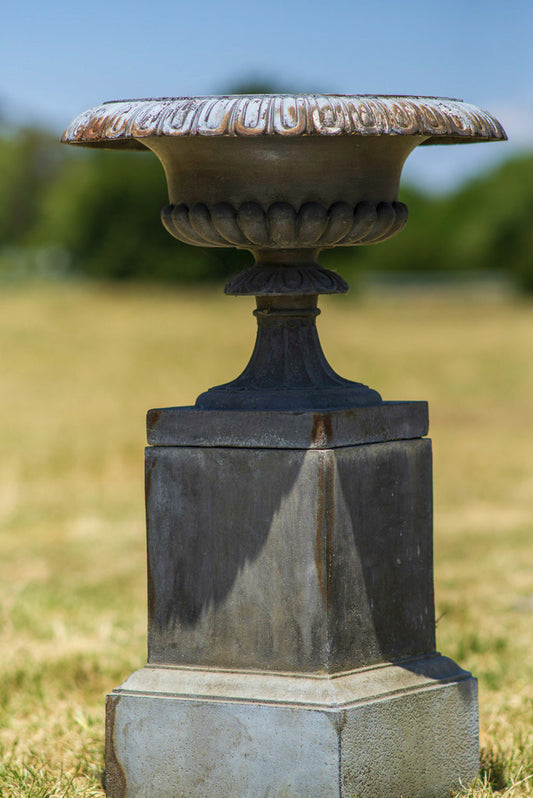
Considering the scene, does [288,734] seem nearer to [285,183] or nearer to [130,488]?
[285,183]

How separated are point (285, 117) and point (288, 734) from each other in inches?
71.8

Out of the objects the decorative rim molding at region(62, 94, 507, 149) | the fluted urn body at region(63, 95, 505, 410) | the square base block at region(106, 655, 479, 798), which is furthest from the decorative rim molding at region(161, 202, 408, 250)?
the square base block at region(106, 655, 479, 798)

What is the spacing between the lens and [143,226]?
143 feet

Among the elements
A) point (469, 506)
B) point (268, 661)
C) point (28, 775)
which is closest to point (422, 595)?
point (268, 661)

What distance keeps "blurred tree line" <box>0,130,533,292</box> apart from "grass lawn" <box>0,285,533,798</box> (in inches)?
92.3

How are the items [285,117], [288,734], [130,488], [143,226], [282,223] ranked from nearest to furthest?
[285,117] → [288,734] → [282,223] → [130,488] → [143,226]

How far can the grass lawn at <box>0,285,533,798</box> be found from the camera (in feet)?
16.3

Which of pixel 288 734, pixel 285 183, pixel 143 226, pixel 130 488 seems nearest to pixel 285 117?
pixel 285 183

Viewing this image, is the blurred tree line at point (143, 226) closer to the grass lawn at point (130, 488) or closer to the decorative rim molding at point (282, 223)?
the grass lawn at point (130, 488)

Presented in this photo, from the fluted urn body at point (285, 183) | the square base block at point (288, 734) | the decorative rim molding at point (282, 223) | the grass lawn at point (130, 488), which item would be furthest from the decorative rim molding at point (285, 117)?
the grass lawn at point (130, 488)

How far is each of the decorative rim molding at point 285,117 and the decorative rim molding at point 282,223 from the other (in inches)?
13.4

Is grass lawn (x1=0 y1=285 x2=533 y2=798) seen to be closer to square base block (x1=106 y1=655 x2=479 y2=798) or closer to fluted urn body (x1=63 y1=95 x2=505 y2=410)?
square base block (x1=106 y1=655 x2=479 y2=798)

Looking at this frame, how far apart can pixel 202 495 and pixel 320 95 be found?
129 cm

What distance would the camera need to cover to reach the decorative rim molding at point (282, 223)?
3693 mm
